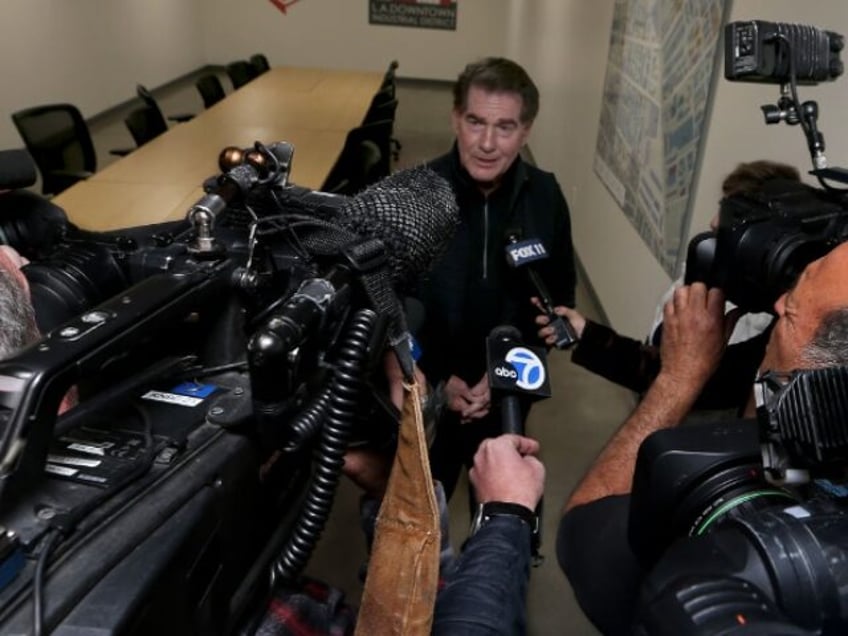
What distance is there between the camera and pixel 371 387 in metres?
0.62

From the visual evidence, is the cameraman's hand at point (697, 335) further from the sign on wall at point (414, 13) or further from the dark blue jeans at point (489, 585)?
the sign on wall at point (414, 13)

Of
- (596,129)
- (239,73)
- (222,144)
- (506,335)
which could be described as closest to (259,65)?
(239,73)

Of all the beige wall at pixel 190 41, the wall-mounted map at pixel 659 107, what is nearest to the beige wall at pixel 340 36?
the beige wall at pixel 190 41

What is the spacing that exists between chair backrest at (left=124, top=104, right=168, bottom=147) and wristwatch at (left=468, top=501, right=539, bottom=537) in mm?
3764

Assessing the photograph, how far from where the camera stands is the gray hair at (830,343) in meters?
0.62

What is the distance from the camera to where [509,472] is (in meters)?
0.72

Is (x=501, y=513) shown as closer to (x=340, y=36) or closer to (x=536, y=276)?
(x=536, y=276)

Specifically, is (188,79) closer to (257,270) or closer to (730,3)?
(730,3)

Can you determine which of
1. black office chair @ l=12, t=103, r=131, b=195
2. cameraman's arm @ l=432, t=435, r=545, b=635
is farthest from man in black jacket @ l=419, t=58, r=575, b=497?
black office chair @ l=12, t=103, r=131, b=195

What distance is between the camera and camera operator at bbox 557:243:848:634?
642 mm

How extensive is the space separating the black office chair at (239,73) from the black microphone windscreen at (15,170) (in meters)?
5.15

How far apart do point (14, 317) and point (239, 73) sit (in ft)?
18.8

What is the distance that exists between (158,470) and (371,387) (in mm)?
223

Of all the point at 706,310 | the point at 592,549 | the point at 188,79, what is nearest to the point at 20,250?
the point at 592,549
